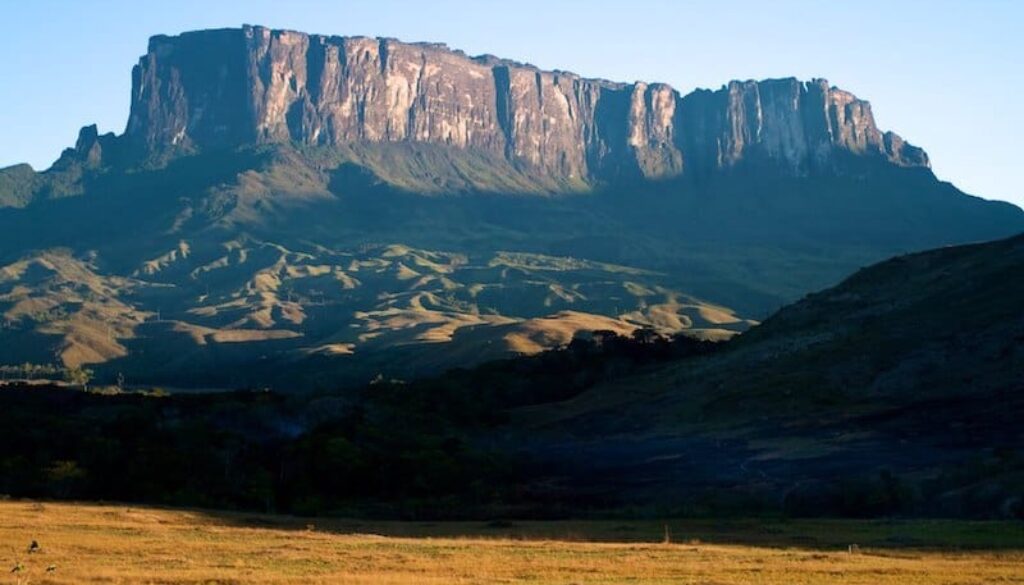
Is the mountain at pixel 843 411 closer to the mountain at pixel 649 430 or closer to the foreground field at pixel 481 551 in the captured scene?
the mountain at pixel 649 430

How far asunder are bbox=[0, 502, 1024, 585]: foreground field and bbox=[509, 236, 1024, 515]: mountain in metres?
18.7

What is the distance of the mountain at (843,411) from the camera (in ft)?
304

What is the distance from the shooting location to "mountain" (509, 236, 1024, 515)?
92.7 metres

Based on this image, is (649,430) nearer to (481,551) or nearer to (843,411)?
(843,411)

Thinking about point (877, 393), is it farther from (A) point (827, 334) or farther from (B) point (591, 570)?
(B) point (591, 570)

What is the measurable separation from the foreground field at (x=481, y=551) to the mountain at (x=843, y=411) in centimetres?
1866

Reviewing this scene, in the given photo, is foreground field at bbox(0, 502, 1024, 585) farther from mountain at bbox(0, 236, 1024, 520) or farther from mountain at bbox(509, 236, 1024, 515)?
mountain at bbox(509, 236, 1024, 515)

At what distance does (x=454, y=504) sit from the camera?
9306 centimetres

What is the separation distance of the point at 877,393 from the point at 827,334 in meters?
24.7

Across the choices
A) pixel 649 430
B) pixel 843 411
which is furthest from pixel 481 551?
pixel 649 430

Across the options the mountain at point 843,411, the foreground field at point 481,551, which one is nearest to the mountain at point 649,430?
the mountain at point 843,411

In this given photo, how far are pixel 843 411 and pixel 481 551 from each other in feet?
246

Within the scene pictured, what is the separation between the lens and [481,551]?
57500 millimetres

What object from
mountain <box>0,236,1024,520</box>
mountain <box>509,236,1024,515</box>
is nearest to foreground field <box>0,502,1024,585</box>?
mountain <box>0,236,1024,520</box>
